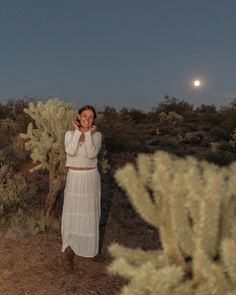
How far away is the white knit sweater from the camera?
742 centimetres

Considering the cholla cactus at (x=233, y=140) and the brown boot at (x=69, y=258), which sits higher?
the cholla cactus at (x=233, y=140)

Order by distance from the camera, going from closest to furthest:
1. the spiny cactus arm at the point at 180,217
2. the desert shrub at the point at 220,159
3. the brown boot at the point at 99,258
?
1. the spiny cactus arm at the point at 180,217
2. the brown boot at the point at 99,258
3. the desert shrub at the point at 220,159

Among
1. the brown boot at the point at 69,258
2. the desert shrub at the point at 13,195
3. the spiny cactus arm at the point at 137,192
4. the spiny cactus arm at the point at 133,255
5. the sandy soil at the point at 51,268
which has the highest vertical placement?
the spiny cactus arm at the point at 137,192

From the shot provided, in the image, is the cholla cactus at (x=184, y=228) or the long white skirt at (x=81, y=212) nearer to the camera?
the cholla cactus at (x=184, y=228)

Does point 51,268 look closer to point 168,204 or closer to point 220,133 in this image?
point 168,204

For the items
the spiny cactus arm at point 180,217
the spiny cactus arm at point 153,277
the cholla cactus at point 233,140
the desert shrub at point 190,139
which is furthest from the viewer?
the desert shrub at point 190,139

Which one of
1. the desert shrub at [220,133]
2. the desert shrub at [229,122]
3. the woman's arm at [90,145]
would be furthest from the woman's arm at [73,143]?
the desert shrub at [229,122]

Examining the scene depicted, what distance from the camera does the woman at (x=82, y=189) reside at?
294 inches

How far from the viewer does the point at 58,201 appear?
40.6 ft

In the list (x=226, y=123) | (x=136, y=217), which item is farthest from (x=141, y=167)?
(x=226, y=123)

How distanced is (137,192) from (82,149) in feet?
11.6

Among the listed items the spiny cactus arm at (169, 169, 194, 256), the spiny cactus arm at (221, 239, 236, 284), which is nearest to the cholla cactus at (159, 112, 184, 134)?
the spiny cactus arm at (169, 169, 194, 256)

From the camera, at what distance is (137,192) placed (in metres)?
4.02

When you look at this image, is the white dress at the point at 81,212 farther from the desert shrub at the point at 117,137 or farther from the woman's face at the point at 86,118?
the desert shrub at the point at 117,137
